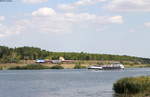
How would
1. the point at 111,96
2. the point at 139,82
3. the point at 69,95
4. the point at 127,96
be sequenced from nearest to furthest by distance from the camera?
the point at 127,96
the point at 139,82
the point at 111,96
the point at 69,95

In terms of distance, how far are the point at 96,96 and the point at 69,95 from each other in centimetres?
495

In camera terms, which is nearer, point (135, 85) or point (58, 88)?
point (135, 85)

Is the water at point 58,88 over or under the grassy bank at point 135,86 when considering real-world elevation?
under

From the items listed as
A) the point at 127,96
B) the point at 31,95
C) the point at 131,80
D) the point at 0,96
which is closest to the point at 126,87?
the point at 131,80

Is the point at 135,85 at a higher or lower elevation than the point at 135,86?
higher

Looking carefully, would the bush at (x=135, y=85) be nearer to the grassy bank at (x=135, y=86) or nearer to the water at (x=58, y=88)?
the grassy bank at (x=135, y=86)

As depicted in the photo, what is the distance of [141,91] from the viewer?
2258 inches

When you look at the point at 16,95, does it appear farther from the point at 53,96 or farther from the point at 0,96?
the point at 53,96

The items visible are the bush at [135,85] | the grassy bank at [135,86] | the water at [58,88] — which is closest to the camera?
the grassy bank at [135,86]

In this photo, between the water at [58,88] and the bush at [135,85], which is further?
the water at [58,88]

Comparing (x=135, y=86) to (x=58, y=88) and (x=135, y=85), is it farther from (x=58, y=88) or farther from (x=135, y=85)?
(x=58, y=88)

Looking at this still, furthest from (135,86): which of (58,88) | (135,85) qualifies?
(58,88)

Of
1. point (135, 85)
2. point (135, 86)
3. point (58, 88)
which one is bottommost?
point (58, 88)

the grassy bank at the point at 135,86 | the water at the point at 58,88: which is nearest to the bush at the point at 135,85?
the grassy bank at the point at 135,86
